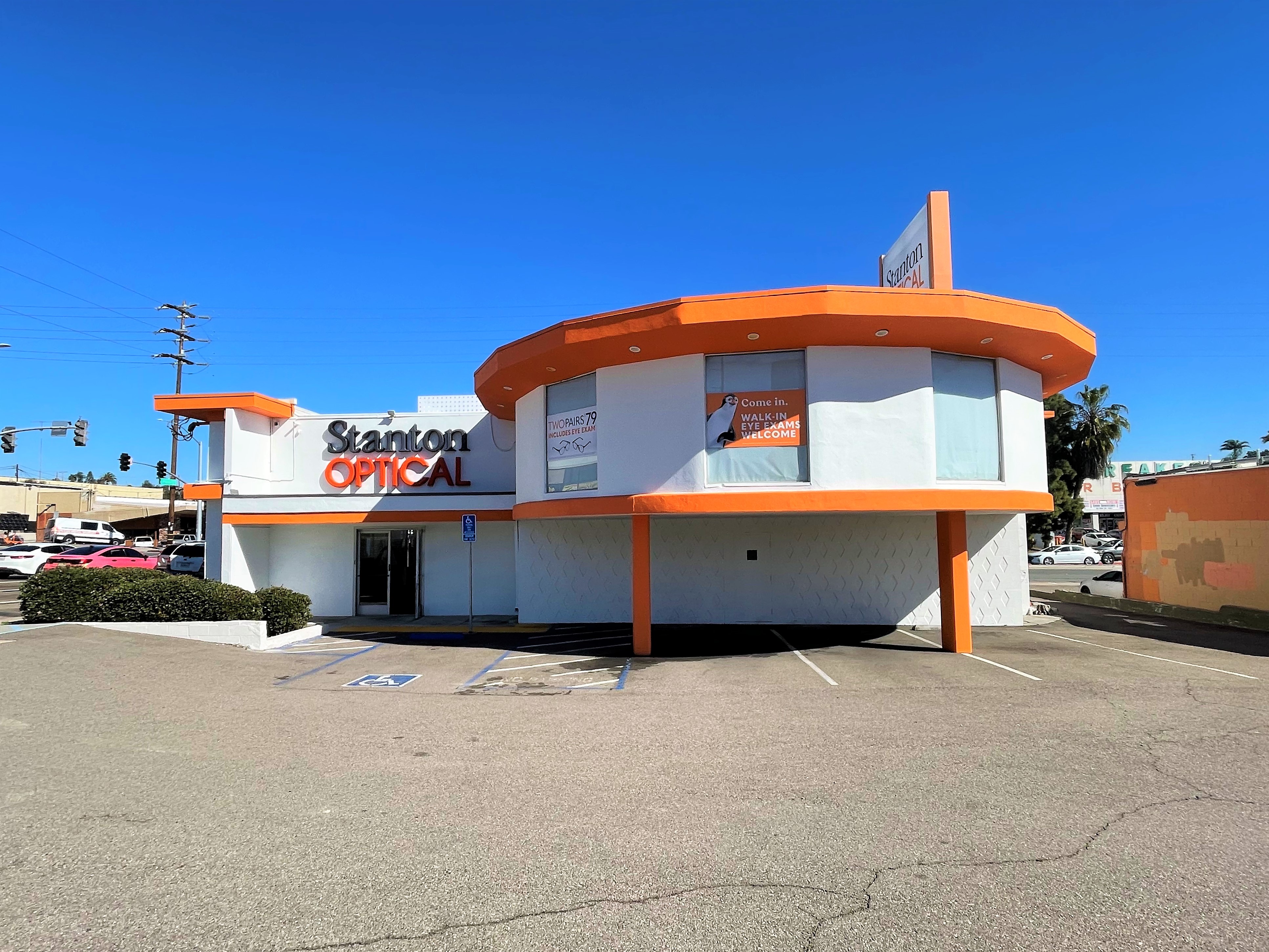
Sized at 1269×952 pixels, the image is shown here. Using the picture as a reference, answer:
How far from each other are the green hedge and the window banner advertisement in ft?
23.0

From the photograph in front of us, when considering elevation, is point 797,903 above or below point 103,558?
below

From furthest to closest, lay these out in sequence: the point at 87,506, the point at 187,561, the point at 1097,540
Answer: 1. the point at 87,506
2. the point at 1097,540
3. the point at 187,561

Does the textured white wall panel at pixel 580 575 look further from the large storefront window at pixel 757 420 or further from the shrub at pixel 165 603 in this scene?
the shrub at pixel 165 603

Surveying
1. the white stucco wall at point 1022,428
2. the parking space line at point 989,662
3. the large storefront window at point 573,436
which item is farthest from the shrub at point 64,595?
the white stucco wall at point 1022,428

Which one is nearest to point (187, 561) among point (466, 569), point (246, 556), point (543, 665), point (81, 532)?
point (246, 556)

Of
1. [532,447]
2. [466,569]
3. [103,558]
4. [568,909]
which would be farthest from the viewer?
[103,558]

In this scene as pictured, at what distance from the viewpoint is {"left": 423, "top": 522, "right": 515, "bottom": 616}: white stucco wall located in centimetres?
2036

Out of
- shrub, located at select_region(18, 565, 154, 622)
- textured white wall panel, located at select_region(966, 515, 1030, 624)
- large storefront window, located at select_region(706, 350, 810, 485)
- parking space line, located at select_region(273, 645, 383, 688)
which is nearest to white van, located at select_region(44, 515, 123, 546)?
shrub, located at select_region(18, 565, 154, 622)

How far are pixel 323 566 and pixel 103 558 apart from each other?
14.9m

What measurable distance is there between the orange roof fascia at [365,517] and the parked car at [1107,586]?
20.1 metres

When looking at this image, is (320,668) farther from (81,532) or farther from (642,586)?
(81,532)

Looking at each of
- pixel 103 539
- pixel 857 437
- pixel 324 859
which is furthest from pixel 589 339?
pixel 103 539

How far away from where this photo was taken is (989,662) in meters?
13.0

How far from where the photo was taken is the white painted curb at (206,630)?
46.4ft
